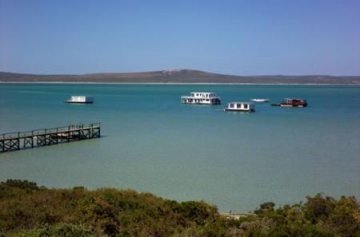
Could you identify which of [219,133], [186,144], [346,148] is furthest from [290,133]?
[186,144]

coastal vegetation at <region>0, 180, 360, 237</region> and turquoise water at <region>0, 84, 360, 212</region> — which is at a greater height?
coastal vegetation at <region>0, 180, 360, 237</region>

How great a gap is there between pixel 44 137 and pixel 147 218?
967 inches

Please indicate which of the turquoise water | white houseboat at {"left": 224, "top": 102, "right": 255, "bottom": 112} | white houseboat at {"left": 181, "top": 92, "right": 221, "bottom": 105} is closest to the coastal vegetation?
the turquoise water

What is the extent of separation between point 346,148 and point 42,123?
27707 millimetres

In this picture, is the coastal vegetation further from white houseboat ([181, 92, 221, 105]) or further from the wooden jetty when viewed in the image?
white houseboat ([181, 92, 221, 105])

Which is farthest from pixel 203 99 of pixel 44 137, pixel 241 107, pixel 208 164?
pixel 208 164

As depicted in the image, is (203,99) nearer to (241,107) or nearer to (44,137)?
(241,107)

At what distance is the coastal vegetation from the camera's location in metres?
8.91

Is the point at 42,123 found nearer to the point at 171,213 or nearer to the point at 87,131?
the point at 87,131

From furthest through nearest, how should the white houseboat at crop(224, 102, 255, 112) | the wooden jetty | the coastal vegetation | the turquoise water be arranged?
the white houseboat at crop(224, 102, 255, 112) → the wooden jetty → the turquoise water → the coastal vegetation

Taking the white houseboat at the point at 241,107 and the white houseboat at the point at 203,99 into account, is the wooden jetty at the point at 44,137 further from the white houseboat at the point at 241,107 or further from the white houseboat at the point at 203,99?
the white houseboat at the point at 203,99

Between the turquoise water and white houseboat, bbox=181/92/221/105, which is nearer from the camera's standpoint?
the turquoise water

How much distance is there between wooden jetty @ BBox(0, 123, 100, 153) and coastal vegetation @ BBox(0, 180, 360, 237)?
732 inches

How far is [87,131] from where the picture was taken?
3962cm
